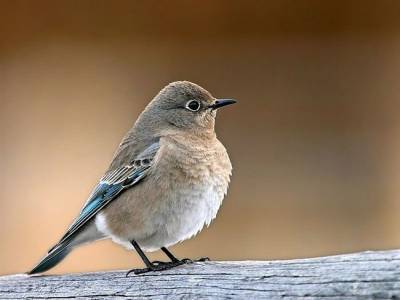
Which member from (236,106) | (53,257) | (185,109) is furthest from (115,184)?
(236,106)

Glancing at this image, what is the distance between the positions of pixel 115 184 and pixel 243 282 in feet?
4.25

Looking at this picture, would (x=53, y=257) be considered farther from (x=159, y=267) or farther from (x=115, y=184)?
(x=159, y=267)

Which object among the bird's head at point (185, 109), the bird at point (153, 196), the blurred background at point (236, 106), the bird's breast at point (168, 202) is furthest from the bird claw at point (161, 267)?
→ the blurred background at point (236, 106)

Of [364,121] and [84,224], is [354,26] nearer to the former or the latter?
[364,121]

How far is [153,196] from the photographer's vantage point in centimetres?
404

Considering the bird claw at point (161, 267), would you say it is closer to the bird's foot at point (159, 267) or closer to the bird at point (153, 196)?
the bird's foot at point (159, 267)

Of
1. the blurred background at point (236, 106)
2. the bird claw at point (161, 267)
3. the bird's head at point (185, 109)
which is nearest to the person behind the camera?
the bird claw at point (161, 267)

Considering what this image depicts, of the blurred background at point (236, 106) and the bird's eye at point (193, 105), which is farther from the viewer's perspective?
the blurred background at point (236, 106)

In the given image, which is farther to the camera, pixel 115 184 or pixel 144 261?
pixel 115 184

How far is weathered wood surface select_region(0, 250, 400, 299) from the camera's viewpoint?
2.78 metres

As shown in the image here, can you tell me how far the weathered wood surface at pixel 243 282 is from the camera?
278 centimetres

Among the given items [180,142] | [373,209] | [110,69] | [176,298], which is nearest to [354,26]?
[373,209]

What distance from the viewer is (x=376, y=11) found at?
22.9 feet

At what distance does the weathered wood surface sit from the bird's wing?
0.56 metres
